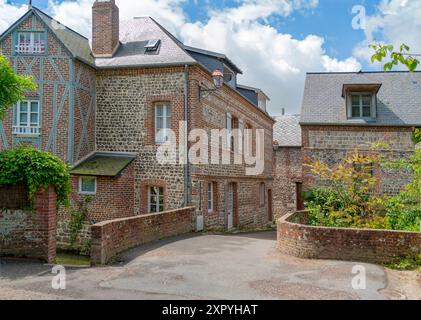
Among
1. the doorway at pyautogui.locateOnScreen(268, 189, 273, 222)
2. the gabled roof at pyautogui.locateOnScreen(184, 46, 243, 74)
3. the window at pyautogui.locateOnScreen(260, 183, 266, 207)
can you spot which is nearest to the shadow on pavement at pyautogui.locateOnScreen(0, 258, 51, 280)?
the gabled roof at pyautogui.locateOnScreen(184, 46, 243, 74)

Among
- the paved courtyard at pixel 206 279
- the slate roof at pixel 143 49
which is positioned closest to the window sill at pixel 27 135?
the slate roof at pixel 143 49

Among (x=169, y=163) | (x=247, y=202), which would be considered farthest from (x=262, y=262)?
(x=247, y=202)

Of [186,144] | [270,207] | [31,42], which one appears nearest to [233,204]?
[186,144]

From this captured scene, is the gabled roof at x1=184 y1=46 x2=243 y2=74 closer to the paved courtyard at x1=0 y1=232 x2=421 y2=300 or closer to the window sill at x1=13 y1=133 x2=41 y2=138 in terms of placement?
the window sill at x1=13 y1=133 x2=41 y2=138

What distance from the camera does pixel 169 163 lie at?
14.5 metres

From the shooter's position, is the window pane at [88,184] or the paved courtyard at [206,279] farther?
the window pane at [88,184]

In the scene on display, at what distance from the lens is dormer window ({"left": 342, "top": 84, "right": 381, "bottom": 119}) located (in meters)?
17.2

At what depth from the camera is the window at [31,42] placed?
47.8 feet

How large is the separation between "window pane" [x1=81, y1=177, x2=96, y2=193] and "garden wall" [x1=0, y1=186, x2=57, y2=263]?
18.3 feet

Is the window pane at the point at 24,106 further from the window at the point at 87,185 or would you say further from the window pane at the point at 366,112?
the window pane at the point at 366,112

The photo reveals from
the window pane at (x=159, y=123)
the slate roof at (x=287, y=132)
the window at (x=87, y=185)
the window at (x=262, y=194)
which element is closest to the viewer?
the window at (x=87, y=185)

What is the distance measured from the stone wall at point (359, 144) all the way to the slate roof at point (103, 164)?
7.33m
